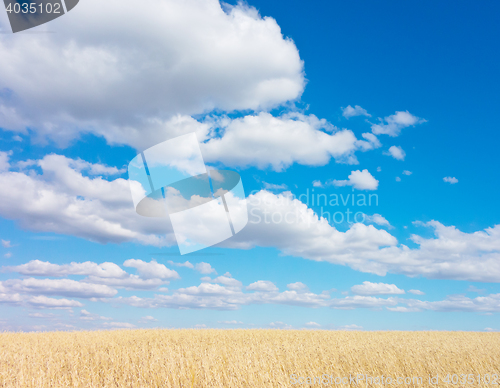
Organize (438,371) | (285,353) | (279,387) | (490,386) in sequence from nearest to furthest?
(279,387), (490,386), (438,371), (285,353)

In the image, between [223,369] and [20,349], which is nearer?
[223,369]

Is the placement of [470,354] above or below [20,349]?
below

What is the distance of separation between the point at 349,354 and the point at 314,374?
13.9 feet

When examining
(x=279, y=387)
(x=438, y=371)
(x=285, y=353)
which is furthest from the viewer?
(x=285, y=353)

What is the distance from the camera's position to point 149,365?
39.4 feet

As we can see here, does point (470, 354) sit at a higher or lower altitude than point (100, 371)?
lower

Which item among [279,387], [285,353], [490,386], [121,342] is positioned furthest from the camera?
[121,342]

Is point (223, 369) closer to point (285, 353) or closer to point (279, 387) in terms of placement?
point (279, 387)

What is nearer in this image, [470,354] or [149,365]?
[149,365]

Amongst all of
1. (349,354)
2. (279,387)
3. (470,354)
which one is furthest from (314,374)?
(470,354)

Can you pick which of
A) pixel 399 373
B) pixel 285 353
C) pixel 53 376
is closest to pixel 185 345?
pixel 285 353

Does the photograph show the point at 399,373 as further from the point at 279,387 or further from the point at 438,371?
the point at 279,387

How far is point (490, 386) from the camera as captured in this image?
37.7 ft

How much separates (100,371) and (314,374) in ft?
24.2
